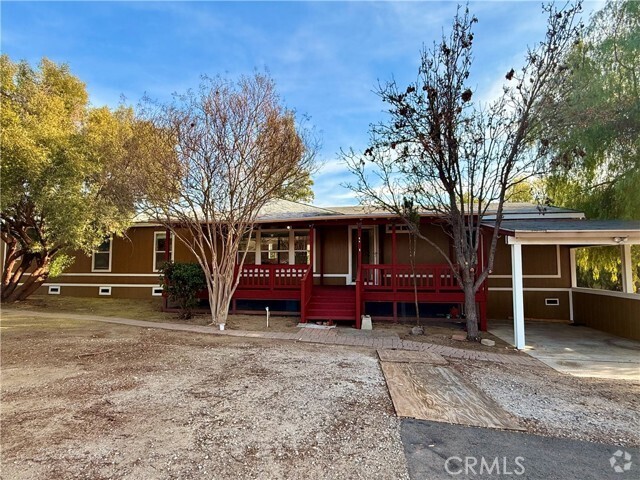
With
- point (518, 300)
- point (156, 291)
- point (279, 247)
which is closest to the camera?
point (518, 300)

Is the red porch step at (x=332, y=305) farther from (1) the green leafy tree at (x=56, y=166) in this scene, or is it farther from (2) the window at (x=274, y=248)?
(1) the green leafy tree at (x=56, y=166)

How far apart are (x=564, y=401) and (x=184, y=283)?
8.36 metres

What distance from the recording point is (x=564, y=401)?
13.5 feet

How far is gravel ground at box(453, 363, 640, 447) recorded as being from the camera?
11.0 feet

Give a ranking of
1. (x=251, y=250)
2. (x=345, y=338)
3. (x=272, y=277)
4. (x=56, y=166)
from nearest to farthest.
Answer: (x=345, y=338)
(x=56, y=166)
(x=272, y=277)
(x=251, y=250)

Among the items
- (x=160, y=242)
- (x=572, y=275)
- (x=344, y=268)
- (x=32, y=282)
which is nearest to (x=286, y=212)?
(x=344, y=268)

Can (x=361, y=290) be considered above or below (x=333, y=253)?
below

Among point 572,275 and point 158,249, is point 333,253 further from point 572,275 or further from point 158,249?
point 572,275

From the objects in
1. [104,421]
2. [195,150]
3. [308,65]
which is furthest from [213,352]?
[308,65]

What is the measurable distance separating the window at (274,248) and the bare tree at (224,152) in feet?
9.55

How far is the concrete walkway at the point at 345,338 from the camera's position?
6043 millimetres

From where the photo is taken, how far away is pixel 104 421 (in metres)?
3.31

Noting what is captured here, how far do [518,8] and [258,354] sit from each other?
9.04 meters

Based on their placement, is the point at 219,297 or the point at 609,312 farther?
the point at 219,297
